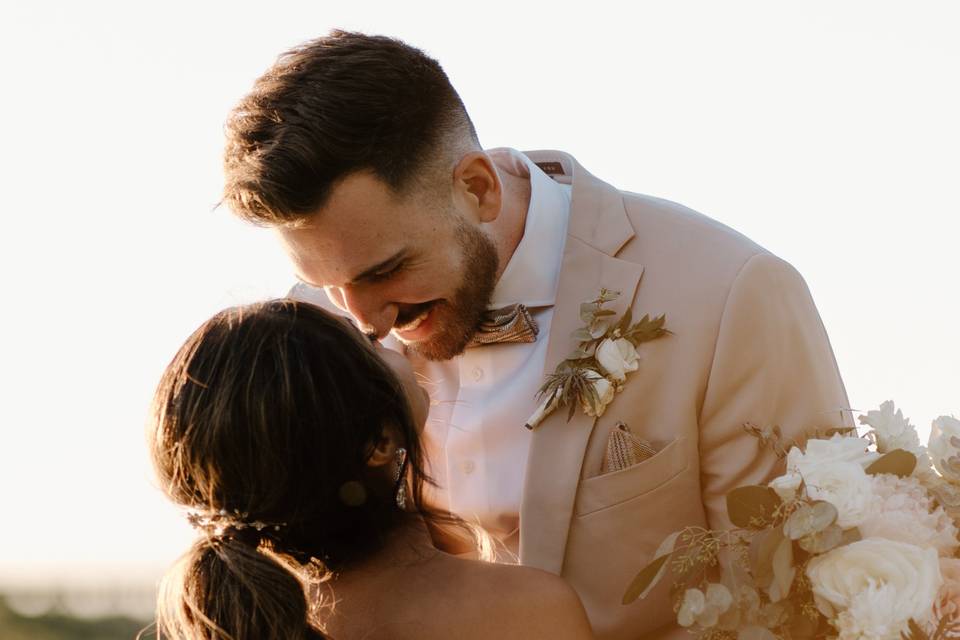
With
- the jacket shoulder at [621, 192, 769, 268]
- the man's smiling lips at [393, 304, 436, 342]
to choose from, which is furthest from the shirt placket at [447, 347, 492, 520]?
the jacket shoulder at [621, 192, 769, 268]

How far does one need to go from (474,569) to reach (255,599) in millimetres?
538

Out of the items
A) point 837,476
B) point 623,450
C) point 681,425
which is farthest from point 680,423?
point 837,476

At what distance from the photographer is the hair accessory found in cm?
315

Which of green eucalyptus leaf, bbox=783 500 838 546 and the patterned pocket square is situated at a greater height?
green eucalyptus leaf, bbox=783 500 838 546

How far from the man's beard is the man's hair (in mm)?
283

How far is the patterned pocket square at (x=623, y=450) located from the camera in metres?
4.15

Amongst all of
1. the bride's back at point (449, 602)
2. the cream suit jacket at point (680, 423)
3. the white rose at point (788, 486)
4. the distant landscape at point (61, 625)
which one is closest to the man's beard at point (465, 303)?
the cream suit jacket at point (680, 423)

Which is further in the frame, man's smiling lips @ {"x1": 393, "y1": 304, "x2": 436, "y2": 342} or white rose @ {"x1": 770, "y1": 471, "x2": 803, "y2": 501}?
man's smiling lips @ {"x1": 393, "y1": 304, "x2": 436, "y2": 342}

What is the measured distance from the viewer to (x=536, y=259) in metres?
4.68

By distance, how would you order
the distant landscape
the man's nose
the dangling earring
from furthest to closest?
the distant landscape < the man's nose < the dangling earring

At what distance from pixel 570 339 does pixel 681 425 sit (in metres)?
0.46

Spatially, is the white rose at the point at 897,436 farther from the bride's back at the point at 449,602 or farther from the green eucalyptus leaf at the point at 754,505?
the bride's back at the point at 449,602

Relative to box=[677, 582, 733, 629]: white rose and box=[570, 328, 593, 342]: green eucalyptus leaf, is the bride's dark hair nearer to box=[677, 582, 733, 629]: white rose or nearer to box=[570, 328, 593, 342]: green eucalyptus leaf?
box=[677, 582, 733, 629]: white rose

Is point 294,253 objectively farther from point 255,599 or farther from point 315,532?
point 255,599
